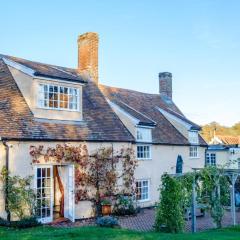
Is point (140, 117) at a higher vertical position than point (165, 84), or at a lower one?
lower

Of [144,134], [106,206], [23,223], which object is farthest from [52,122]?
[144,134]

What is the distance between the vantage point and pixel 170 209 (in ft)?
49.8

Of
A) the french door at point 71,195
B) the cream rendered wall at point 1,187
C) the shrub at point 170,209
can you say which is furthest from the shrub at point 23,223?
the shrub at point 170,209

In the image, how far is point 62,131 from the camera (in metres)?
19.1

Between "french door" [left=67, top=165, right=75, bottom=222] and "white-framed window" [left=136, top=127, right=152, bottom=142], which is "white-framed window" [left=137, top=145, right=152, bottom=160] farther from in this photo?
"french door" [left=67, top=165, right=75, bottom=222]

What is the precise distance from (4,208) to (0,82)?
22.4 ft

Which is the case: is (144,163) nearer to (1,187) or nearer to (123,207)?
(123,207)

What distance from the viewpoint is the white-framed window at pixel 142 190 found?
24.1 m

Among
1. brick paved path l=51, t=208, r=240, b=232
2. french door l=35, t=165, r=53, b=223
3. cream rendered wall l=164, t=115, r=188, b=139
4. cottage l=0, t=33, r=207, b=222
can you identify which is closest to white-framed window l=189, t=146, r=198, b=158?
cottage l=0, t=33, r=207, b=222

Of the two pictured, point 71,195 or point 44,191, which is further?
point 71,195

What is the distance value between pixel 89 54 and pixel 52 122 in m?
8.33

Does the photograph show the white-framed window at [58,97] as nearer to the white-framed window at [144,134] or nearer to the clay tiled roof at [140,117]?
the clay tiled roof at [140,117]

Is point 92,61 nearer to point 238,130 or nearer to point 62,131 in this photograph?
point 62,131

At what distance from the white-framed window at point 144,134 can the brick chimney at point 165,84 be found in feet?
34.2
